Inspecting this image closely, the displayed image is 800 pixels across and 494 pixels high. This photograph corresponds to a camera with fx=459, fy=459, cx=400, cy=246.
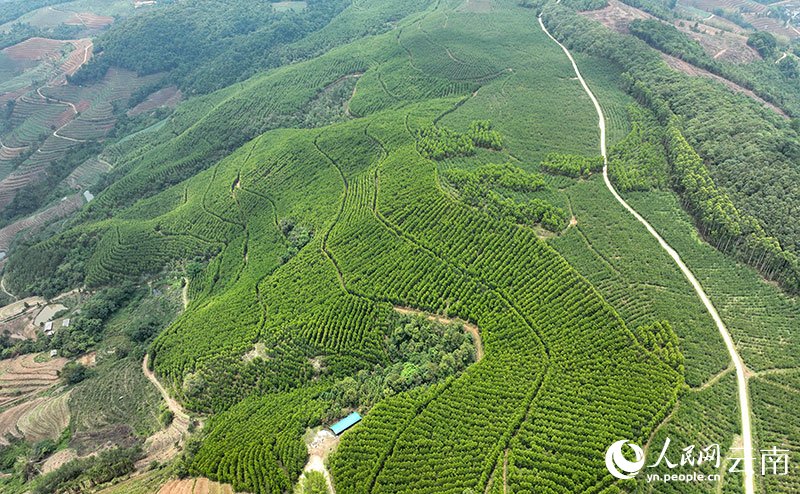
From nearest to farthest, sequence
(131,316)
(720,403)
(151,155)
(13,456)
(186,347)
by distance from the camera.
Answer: (720,403)
(13,456)
(186,347)
(131,316)
(151,155)

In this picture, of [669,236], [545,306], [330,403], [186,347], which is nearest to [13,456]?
[186,347]

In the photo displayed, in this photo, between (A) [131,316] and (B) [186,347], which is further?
(A) [131,316]

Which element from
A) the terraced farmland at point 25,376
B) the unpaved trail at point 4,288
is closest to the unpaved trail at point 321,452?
the terraced farmland at point 25,376

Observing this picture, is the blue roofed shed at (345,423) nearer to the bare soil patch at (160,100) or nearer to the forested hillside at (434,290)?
the forested hillside at (434,290)

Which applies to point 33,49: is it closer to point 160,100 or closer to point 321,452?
point 160,100

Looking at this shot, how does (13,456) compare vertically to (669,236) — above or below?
below

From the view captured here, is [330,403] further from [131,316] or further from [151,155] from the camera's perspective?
[151,155]

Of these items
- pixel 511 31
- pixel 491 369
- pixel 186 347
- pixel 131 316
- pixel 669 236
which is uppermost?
pixel 511 31

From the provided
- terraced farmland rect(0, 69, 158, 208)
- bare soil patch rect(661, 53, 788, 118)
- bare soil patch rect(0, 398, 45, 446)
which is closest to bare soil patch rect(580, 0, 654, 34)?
bare soil patch rect(661, 53, 788, 118)
